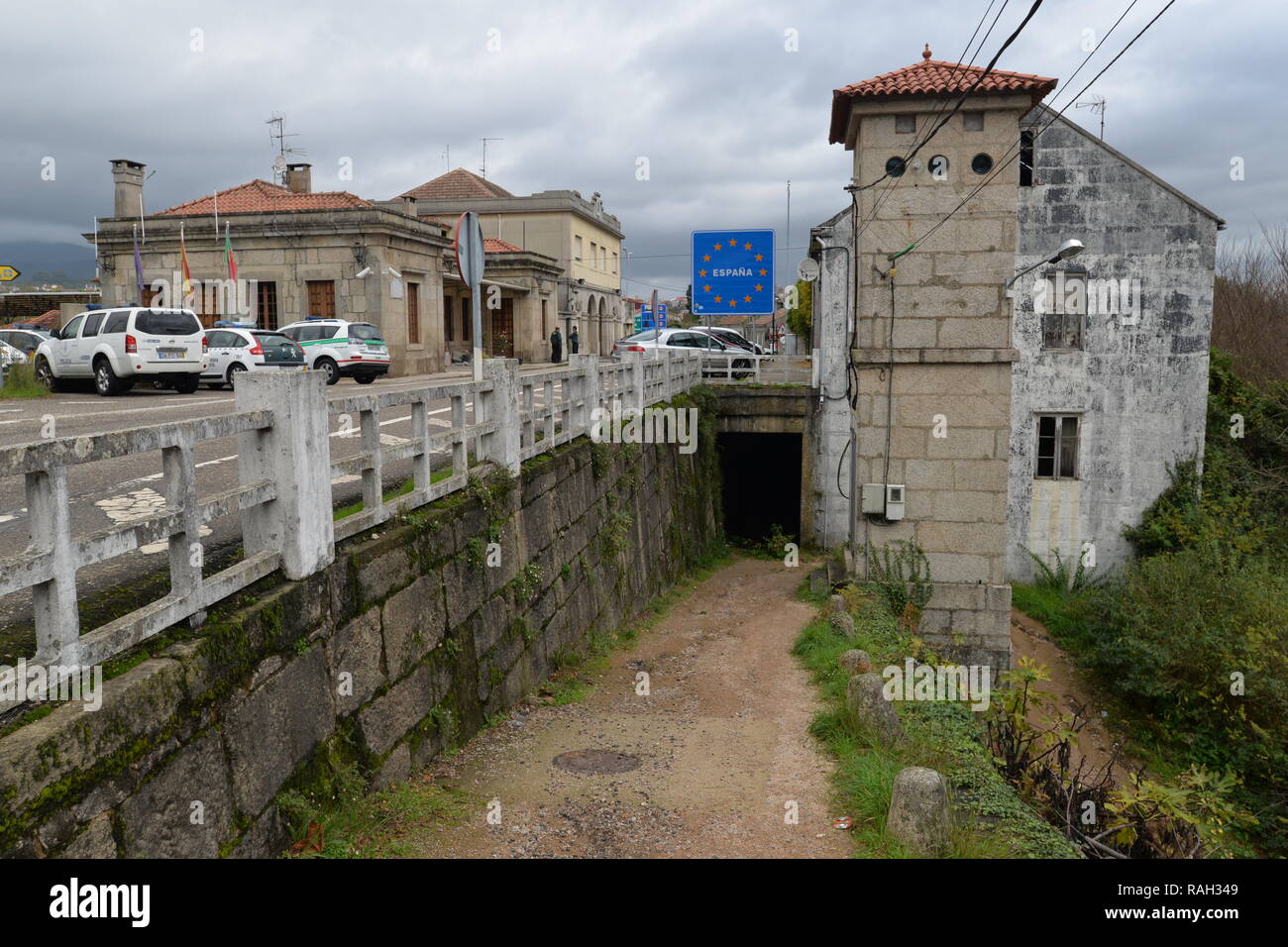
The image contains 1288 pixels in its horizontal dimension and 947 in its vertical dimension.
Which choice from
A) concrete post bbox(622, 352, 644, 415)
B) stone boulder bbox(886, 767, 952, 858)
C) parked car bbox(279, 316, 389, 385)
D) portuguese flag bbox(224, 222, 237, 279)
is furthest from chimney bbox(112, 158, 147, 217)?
stone boulder bbox(886, 767, 952, 858)

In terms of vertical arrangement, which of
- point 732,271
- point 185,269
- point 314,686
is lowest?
point 314,686

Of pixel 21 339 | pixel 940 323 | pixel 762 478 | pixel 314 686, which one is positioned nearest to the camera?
pixel 314 686

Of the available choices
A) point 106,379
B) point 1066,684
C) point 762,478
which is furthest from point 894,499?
point 106,379

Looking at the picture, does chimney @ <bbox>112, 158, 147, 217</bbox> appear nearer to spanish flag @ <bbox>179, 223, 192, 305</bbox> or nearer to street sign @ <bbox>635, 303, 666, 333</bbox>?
spanish flag @ <bbox>179, 223, 192, 305</bbox>

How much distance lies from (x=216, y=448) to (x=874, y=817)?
813cm

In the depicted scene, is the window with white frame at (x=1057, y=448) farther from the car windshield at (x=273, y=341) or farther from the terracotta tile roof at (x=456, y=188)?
the terracotta tile roof at (x=456, y=188)

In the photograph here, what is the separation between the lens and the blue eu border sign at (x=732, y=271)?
1866 cm

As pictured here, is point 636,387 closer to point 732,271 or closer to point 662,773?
point 732,271

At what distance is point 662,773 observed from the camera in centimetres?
748

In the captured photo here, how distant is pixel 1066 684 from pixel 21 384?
20261mm

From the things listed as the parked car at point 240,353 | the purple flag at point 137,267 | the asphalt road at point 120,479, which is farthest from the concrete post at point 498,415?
the purple flag at point 137,267

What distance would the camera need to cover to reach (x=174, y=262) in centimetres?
3050

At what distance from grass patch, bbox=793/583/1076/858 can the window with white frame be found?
11.6 metres
